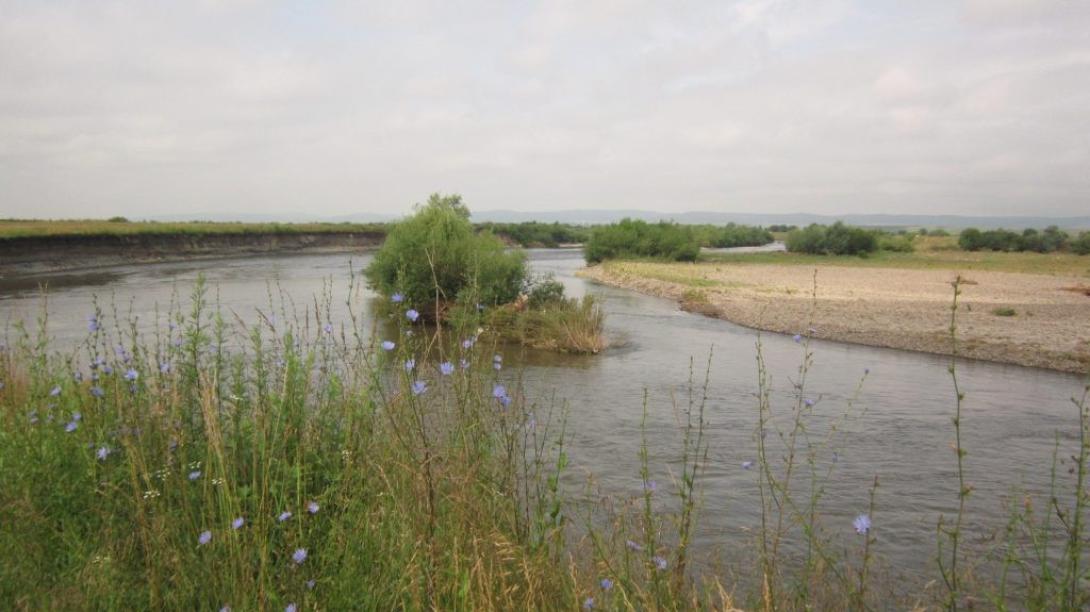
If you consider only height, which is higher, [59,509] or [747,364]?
[59,509]

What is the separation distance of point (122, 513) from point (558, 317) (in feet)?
53.4

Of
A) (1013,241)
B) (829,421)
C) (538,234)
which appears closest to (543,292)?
(829,421)

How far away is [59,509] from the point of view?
4.42m

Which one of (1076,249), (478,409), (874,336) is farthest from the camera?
(1076,249)

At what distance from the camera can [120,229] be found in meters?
52.9

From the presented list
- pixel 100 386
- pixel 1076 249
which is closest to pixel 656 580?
pixel 100 386

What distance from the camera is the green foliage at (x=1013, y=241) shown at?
6700cm

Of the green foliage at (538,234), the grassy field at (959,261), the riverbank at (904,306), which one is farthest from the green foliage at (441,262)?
the green foliage at (538,234)

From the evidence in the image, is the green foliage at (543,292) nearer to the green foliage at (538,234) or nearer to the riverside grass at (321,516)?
the riverside grass at (321,516)

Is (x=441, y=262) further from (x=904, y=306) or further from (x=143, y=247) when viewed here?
(x=143, y=247)

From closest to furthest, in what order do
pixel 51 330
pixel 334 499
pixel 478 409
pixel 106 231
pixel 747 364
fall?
pixel 478 409, pixel 334 499, pixel 747 364, pixel 51 330, pixel 106 231

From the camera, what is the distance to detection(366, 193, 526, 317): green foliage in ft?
75.2

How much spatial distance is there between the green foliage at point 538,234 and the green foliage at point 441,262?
66593 mm

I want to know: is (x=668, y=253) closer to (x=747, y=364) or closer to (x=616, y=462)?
(x=747, y=364)
